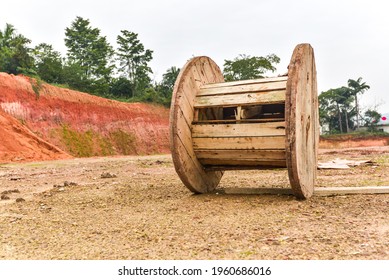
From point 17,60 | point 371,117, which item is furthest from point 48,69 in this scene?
point 371,117

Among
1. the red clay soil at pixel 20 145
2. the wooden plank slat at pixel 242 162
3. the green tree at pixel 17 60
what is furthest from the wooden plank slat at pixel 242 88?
the green tree at pixel 17 60

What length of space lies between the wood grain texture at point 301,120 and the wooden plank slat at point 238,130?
0.91 feet

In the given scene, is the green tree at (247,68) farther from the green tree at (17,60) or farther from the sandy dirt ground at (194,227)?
the sandy dirt ground at (194,227)

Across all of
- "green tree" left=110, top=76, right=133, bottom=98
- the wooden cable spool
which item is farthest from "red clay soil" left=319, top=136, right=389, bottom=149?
the wooden cable spool

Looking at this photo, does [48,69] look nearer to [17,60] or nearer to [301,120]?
[17,60]

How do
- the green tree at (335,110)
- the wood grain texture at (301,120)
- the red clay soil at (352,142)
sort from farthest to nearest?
1. the green tree at (335,110)
2. the red clay soil at (352,142)
3. the wood grain texture at (301,120)

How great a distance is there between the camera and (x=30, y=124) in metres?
24.4

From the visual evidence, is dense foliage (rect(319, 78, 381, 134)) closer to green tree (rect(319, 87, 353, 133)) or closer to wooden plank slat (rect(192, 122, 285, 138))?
green tree (rect(319, 87, 353, 133))

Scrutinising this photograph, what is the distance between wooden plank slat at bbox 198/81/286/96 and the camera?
4.68 metres

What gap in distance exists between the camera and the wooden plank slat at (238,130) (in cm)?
446

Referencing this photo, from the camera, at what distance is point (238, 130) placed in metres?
4.69

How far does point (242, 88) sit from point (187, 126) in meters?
0.83

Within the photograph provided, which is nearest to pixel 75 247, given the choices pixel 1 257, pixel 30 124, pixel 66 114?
pixel 1 257
